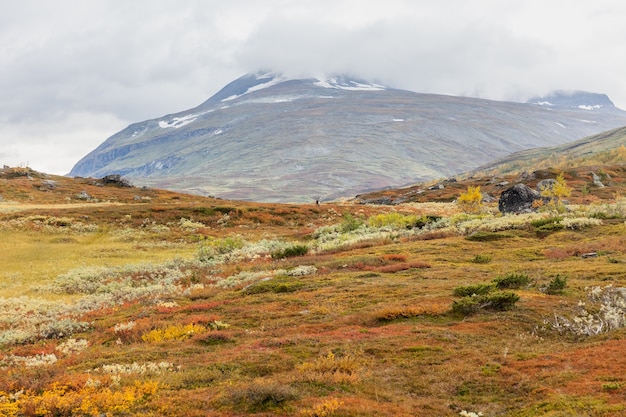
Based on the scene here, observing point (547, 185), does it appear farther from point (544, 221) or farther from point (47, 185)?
point (47, 185)

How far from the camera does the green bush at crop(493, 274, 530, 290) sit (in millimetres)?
20000

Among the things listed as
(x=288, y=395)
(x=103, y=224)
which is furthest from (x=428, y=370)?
(x=103, y=224)

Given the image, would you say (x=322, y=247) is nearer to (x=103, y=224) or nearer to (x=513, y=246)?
(x=513, y=246)

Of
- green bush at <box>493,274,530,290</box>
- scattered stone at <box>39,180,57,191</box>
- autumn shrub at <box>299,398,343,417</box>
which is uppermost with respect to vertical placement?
scattered stone at <box>39,180,57,191</box>

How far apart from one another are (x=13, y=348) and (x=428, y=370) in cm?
1406

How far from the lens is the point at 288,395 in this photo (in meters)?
10.2

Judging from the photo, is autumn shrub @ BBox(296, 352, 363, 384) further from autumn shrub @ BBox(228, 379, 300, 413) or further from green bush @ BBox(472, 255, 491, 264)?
green bush @ BBox(472, 255, 491, 264)

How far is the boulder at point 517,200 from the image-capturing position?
53.0 meters

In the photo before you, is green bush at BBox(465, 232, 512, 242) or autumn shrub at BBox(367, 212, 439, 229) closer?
green bush at BBox(465, 232, 512, 242)

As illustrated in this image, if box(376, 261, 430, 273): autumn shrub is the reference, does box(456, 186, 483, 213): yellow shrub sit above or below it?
above

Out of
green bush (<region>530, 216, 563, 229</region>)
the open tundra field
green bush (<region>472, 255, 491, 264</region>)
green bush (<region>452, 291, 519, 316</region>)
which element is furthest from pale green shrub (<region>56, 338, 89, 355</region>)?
green bush (<region>530, 216, 563, 229</region>)

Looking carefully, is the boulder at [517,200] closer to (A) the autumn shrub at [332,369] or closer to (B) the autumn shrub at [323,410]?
(A) the autumn shrub at [332,369]

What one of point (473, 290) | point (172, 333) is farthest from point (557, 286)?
point (172, 333)

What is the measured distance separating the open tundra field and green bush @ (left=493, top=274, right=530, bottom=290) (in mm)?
63
